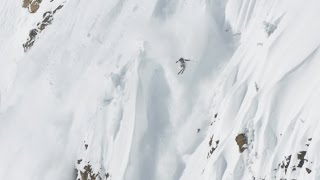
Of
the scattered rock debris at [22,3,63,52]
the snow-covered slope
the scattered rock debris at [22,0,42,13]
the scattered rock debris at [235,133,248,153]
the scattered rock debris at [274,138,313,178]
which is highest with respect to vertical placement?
the scattered rock debris at [22,0,42,13]

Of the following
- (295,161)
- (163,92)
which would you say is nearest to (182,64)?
(163,92)

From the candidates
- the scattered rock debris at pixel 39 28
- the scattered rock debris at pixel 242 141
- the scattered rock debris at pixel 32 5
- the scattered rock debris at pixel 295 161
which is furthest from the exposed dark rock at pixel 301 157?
the scattered rock debris at pixel 32 5

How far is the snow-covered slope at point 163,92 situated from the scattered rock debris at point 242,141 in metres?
0.03

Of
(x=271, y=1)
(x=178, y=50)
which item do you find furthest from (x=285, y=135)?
(x=178, y=50)

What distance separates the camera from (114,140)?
18.3 m

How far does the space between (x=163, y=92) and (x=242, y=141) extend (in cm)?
455

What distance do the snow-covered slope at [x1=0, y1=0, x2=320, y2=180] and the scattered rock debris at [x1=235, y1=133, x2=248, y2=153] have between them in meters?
0.03

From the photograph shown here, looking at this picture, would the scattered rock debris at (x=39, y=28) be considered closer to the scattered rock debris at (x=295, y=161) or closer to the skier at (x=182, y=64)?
the skier at (x=182, y=64)

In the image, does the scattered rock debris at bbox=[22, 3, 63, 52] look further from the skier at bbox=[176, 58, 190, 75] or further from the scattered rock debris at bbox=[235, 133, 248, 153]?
the scattered rock debris at bbox=[235, 133, 248, 153]

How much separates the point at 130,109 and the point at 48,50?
20.6 ft

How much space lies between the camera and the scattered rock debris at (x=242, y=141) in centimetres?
1489

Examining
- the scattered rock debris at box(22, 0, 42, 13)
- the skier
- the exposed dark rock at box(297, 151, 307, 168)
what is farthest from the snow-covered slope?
the scattered rock debris at box(22, 0, 42, 13)

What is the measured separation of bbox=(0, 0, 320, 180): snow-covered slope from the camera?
48.4 feet

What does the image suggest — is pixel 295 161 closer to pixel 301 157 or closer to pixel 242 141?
pixel 301 157
